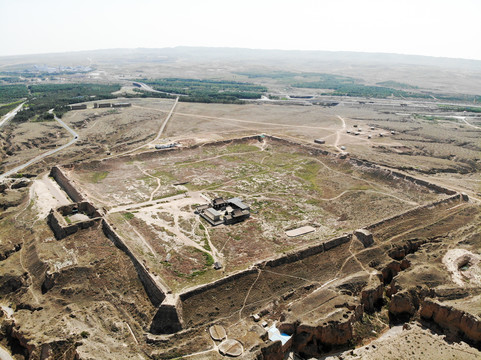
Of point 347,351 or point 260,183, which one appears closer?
point 347,351

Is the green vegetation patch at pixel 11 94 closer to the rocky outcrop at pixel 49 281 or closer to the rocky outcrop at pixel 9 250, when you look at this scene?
the rocky outcrop at pixel 9 250

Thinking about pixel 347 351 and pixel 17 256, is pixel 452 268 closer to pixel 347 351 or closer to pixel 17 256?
pixel 347 351

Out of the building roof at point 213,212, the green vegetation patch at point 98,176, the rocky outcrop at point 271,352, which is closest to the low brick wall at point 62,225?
the building roof at point 213,212

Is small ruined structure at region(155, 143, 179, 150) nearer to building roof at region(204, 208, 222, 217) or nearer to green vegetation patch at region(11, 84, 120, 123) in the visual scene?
building roof at region(204, 208, 222, 217)

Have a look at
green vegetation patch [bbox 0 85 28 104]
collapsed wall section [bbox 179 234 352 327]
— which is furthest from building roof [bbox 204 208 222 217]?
green vegetation patch [bbox 0 85 28 104]

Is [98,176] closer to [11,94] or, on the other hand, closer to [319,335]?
[319,335]

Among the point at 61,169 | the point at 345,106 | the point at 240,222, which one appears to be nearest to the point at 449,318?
the point at 240,222

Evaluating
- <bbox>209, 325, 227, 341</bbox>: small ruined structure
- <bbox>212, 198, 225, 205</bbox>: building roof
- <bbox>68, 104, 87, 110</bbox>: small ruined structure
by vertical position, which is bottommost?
<bbox>209, 325, 227, 341</bbox>: small ruined structure
